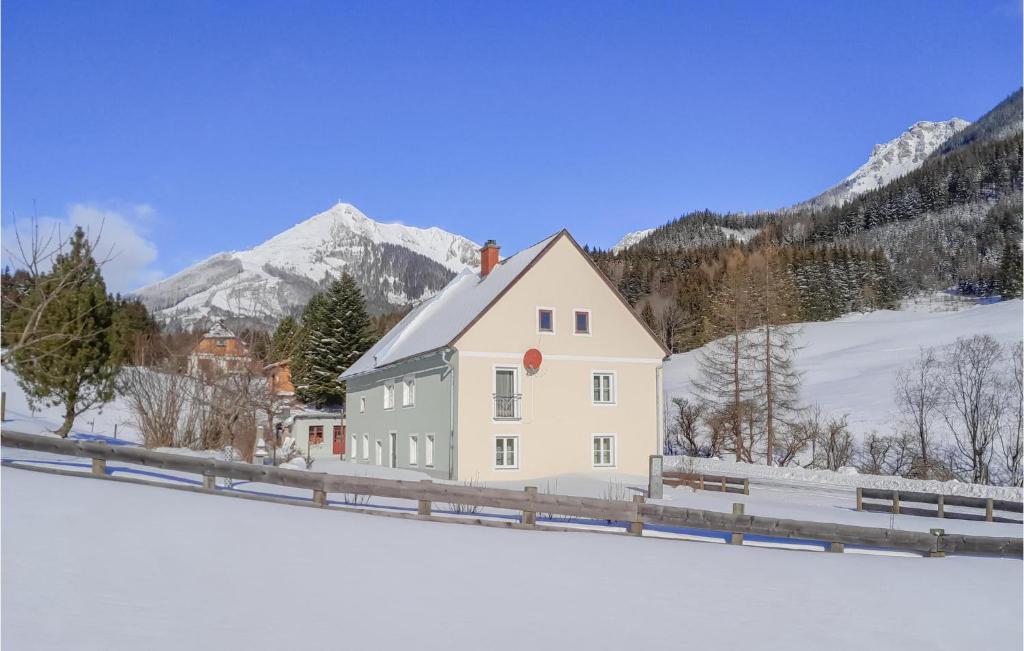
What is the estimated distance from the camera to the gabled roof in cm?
2919

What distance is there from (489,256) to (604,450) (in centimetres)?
1062

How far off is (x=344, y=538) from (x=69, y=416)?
19291mm

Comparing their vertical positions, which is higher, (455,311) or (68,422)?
A: (455,311)

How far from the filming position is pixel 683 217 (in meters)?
190

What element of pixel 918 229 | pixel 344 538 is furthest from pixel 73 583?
pixel 918 229

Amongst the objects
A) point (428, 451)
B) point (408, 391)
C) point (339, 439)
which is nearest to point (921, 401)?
point (428, 451)

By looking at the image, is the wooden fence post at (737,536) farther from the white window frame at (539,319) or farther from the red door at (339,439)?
the red door at (339,439)

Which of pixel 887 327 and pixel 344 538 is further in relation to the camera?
pixel 887 327

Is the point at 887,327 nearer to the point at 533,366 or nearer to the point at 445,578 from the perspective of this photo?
the point at 533,366

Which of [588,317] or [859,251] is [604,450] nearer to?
[588,317]

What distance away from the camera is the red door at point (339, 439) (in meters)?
52.9

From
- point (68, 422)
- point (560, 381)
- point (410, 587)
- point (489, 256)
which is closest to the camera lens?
point (410, 587)

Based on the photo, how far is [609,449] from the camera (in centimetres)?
2956

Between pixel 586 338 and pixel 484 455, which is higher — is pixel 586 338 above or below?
above
